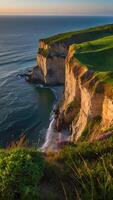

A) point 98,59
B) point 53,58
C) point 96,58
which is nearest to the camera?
point 98,59

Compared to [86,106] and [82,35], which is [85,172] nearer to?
[86,106]

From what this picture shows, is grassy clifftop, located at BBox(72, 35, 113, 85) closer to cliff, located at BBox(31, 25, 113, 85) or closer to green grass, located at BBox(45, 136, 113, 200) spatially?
cliff, located at BBox(31, 25, 113, 85)

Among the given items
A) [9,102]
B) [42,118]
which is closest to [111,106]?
[42,118]

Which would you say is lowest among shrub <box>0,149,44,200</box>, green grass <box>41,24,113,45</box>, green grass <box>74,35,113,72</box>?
green grass <box>41,24,113,45</box>

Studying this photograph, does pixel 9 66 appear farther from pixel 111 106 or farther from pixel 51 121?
pixel 111 106

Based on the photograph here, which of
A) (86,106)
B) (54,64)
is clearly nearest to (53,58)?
(54,64)

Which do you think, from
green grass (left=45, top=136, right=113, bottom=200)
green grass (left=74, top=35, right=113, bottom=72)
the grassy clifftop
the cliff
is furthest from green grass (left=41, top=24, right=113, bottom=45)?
green grass (left=45, top=136, right=113, bottom=200)
